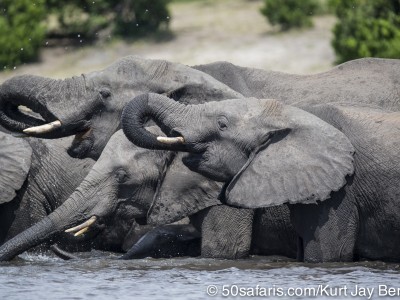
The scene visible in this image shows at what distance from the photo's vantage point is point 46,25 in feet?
86.4

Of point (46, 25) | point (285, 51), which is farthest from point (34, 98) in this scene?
point (46, 25)

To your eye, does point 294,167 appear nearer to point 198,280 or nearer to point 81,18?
point 198,280

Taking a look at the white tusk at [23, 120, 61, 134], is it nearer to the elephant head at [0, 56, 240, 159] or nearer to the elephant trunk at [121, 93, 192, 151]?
the elephant head at [0, 56, 240, 159]

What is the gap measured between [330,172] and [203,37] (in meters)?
16.5

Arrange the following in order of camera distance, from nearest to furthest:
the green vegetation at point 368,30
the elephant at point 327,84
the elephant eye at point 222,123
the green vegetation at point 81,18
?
the elephant eye at point 222,123 → the elephant at point 327,84 → the green vegetation at point 368,30 → the green vegetation at point 81,18

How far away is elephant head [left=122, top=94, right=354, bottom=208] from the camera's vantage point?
33.9 ft

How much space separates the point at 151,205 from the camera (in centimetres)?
1112

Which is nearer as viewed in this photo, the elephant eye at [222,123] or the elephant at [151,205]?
the elephant eye at [222,123]

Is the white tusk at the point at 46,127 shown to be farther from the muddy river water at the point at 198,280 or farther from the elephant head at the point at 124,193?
the muddy river water at the point at 198,280

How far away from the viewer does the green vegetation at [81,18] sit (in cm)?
2553

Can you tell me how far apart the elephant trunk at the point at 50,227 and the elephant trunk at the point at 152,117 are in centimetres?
94

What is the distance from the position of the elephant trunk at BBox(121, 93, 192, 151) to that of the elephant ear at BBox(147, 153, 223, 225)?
79 cm

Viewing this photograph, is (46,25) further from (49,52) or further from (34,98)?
(34,98)

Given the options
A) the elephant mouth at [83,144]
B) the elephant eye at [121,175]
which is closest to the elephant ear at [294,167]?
the elephant eye at [121,175]
